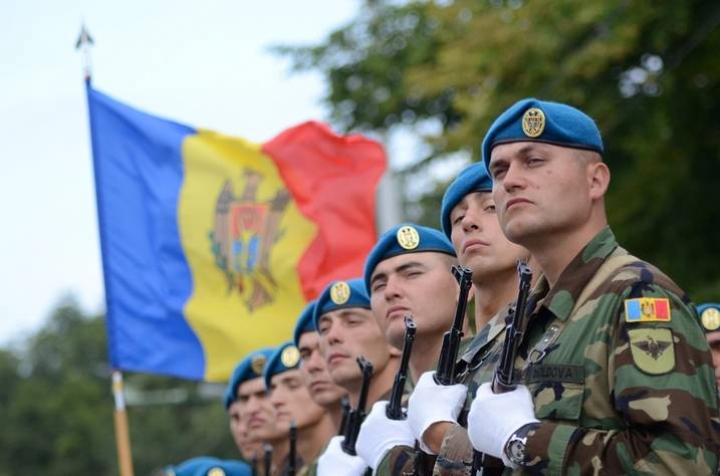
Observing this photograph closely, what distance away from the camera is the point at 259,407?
973 centimetres

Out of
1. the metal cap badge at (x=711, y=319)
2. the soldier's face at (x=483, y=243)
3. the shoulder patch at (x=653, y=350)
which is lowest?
the shoulder patch at (x=653, y=350)

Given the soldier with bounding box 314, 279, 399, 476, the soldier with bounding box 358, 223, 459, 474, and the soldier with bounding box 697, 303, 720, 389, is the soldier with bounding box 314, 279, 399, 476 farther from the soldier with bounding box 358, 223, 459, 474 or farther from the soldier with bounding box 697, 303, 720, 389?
the soldier with bounding box 697, 303, 720, 389

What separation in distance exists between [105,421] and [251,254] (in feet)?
138

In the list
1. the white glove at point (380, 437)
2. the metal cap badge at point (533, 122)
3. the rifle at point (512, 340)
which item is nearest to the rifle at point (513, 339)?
the rifle at point (512, 340)

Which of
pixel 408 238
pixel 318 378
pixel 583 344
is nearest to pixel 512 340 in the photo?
pixel 583 344

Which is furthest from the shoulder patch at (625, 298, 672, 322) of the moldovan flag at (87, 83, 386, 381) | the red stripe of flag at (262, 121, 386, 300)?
the red stripe of flag at (262, 121, 386, 300)

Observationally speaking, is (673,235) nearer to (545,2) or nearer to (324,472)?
(545,2)

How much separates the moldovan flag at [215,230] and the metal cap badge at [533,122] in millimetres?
6483

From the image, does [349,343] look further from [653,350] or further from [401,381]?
[653,350]

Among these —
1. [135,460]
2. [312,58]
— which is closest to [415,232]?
[312,58]

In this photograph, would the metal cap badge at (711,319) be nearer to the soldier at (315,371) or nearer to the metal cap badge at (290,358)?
the soldier at (315,371)

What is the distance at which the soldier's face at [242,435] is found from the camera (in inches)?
391

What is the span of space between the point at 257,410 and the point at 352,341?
2.38 meters

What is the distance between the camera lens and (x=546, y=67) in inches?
527
